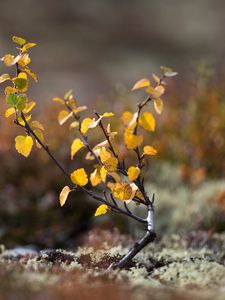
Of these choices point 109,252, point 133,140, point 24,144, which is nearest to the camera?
point 133,140

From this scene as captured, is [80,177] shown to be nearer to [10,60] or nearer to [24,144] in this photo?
[24,144]

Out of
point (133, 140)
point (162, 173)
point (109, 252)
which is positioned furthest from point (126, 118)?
point (162, 173)

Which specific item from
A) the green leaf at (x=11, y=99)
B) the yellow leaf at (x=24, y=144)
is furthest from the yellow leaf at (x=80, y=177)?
the green leaf at (x=11, y=99)

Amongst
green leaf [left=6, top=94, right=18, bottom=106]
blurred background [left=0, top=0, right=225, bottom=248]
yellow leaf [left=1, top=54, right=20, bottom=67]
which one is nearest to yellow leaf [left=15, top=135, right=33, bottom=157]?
green leaf [left=6, top=94, right=18, bottom=106]

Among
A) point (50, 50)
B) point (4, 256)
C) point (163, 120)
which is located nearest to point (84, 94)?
point (50, 50)

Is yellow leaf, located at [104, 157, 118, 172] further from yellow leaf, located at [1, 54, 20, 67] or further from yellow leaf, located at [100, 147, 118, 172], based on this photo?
yellow leaf, located at [1, 54, 20, 67]

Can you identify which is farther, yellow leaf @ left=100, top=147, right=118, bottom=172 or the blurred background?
the blurred background

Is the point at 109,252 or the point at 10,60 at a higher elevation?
the point at 10,60

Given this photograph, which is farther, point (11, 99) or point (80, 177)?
point (80, 177)

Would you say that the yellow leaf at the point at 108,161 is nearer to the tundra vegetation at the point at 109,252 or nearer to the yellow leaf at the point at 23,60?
the tundra vegetation at the point at 109,252

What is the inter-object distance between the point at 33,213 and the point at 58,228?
303 millimetres

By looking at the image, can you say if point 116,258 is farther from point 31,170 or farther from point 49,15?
point 49,15

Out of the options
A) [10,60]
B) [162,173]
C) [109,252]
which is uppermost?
[162,173]

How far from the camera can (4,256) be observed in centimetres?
280
